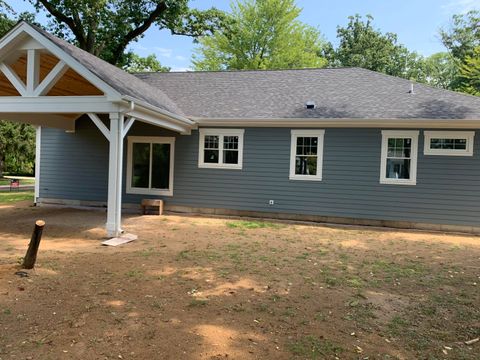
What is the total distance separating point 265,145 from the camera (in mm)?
11586

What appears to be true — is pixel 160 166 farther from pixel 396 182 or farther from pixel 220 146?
pixel 396 182

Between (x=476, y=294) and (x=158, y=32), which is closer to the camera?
(x=476, y=294)

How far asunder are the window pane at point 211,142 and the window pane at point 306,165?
8.62ft

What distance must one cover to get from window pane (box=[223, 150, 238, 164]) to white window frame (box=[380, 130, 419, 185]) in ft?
14.2

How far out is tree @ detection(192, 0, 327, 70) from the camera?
3145 cm

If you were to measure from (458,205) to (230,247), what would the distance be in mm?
6687

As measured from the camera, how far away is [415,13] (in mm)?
21172

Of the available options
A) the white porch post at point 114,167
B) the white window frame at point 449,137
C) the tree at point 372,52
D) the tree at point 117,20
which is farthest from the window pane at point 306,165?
the tree at point 372,52

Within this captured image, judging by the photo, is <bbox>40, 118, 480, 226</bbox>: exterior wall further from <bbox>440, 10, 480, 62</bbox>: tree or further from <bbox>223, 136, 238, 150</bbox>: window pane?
<bbox>440, 10, 480, 62</bbox>: tree

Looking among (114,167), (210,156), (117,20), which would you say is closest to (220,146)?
(210,156)

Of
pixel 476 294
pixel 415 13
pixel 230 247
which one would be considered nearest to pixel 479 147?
pixel 476 294

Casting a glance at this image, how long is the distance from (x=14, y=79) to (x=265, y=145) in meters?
6.73

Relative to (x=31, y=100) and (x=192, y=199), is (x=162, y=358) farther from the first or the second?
(x=192, y=199)

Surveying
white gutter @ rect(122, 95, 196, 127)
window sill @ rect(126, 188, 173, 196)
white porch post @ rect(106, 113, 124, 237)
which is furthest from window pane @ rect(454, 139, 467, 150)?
white porch post @ rect(106, 113, 124, 237)
